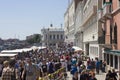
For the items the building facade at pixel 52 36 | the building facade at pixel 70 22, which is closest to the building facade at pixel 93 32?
the building facade at pixel 70 22

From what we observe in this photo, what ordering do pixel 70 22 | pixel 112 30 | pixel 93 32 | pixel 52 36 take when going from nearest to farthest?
pixel 112 30 → pixel 93 32 → pixel 70 22 → pixel 52 36

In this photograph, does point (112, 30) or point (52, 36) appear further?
point (52, 36)

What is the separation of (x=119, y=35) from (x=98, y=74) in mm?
3458

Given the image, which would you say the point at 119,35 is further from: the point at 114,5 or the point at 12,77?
the point at 12,77

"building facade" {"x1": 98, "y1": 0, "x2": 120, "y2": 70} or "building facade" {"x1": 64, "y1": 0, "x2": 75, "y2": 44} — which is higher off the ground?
"building facade" {"x1": 64, "y1": 0, "x2": 75, "y2": 44}

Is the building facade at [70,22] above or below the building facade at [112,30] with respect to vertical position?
above

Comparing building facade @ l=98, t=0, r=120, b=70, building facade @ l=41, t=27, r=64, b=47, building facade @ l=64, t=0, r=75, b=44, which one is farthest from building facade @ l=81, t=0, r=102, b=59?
building facade @ l=41, t=27, r=64, b=47

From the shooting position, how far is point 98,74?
2583cm

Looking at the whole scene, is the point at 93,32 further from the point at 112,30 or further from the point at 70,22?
the point at 70,22

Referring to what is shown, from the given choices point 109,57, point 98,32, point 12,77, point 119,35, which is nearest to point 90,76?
point 12,77

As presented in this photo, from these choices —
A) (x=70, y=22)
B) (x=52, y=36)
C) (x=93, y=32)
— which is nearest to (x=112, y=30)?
(x=93, y=32)

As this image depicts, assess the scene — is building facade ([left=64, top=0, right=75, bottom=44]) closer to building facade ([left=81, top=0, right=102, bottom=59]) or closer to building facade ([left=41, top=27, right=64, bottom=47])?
building facade ([left=41, top=27, right=64, bottom=47])

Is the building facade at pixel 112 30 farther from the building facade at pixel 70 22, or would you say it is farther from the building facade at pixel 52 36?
the building facade at pixel 52 36

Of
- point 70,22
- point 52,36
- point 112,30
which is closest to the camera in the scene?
point 112,30
